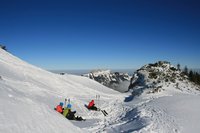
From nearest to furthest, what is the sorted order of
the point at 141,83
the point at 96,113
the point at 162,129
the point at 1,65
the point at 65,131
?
the point at 65,131 < the point at 162,129 < the point at 96,113 < the point at 1,65 < the point at 141,83

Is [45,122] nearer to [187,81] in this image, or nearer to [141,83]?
[141,83]

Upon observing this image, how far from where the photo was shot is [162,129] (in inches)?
516

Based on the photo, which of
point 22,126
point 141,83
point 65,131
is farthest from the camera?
point 141,83

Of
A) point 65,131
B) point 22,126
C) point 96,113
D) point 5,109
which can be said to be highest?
point 5,109

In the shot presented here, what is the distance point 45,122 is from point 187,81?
34997 mm

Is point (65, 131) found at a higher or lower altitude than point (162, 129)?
higher

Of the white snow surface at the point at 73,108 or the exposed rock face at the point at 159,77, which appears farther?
the exposed rock face at the point at 159,77

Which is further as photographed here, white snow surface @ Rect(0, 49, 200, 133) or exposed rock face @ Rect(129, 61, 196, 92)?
exposed rock face @ Rect(129, 61, 196, 92)

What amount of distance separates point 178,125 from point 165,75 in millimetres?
24009

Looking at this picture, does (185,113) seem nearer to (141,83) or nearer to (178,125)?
(178,125)

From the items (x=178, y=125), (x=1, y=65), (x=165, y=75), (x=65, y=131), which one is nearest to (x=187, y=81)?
(x=165, y=75)

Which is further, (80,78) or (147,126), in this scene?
(80,78)

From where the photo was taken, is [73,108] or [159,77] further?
[159,77]

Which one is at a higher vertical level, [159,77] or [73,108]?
A: [159,77]
